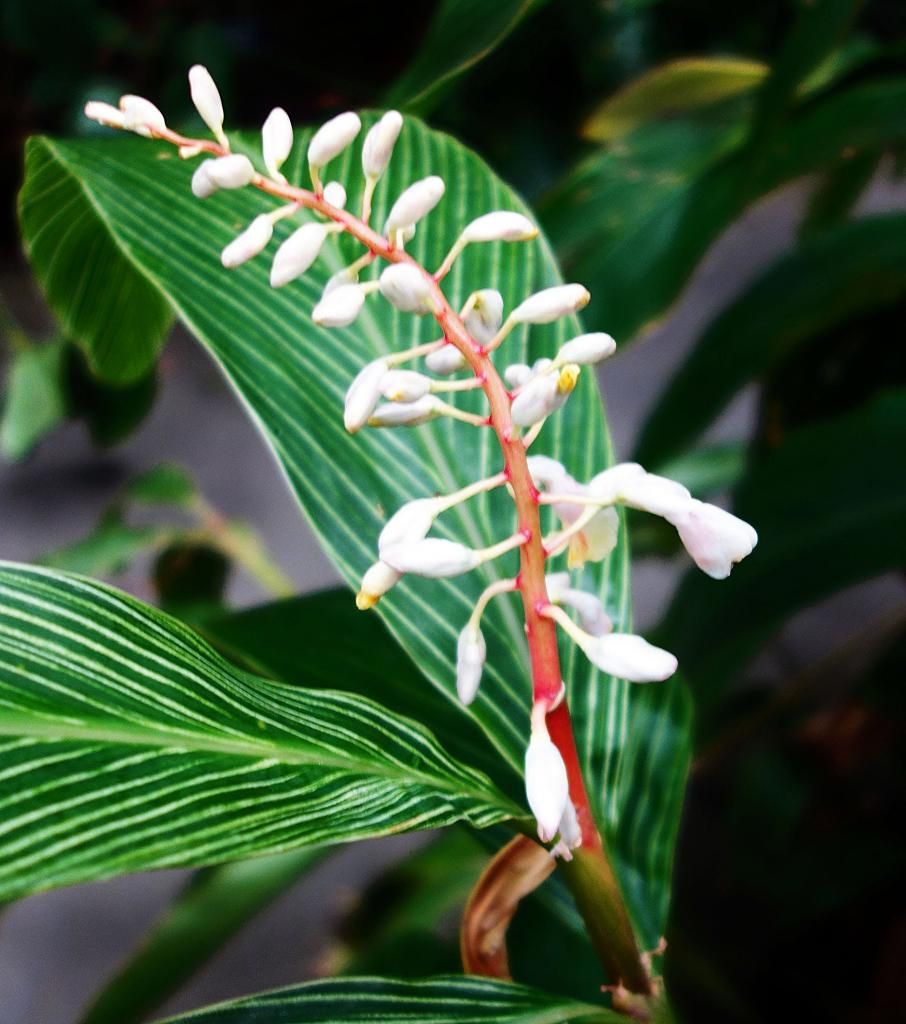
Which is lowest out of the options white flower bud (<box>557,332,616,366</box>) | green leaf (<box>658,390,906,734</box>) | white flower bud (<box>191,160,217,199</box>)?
green leaf (<box>658,390,906,734</box>)

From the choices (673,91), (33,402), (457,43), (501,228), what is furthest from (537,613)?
(33,402)

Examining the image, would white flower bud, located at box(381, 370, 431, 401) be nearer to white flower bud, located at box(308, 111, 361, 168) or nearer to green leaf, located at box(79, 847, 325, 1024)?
white flower bud, located at box(308, 111, 361, 168)

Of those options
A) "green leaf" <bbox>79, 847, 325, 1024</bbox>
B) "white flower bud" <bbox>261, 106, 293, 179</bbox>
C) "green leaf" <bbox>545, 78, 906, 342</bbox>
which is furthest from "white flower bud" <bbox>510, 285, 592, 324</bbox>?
"green leaf" <bbox>79, 847, 325, 1024</bbox>

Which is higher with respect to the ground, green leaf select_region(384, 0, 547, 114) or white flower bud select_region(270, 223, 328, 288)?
green leaf select_region(384, 0, 547, 114)

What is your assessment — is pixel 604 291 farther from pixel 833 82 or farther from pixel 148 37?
pixel 148 37

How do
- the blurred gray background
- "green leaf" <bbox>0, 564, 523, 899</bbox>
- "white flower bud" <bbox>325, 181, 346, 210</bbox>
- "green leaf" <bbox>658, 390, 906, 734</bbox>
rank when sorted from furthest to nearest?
the blurred gray background
"green leaf" <bbox>658, 390, 906, 734</bbox>
"white flower bud" <bbox>325, 181, 346, 210</bbox>
"green leaf" <bbox>0, 564, 523, 899</bbox>

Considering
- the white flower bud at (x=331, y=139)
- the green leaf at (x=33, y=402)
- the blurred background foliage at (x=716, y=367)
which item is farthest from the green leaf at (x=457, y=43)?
the green leaf at (x=33, y=402)

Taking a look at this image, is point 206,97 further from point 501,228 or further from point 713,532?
point 713,532
